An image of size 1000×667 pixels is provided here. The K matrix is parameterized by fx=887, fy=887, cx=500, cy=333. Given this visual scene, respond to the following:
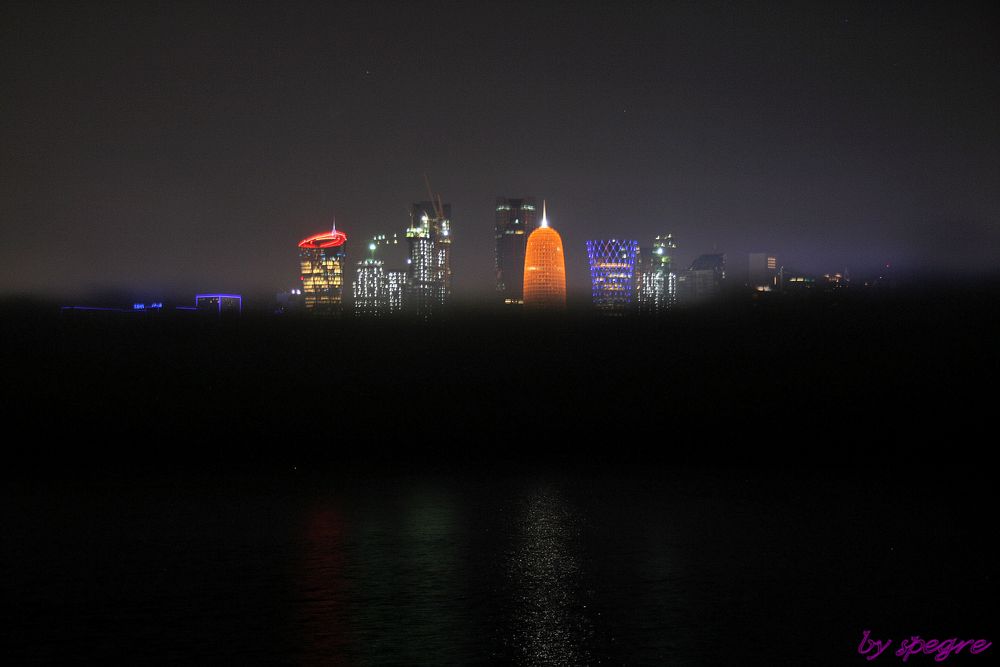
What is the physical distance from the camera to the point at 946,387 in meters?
32.3

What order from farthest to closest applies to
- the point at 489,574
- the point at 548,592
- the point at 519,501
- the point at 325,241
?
the point at 325,241 < the point at 519,501 < the point at 489,574 < the point at 548,592

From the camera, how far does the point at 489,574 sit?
11.6 m

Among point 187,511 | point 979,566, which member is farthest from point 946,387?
point 187,511

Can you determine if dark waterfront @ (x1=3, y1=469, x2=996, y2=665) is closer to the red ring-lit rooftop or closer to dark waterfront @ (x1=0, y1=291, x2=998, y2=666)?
dark waterfront @ (x1=0, y1=291, x2=998, y2=666)

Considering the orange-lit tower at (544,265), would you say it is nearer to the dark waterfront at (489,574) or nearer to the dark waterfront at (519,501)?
the dark waterfront at (519,501)

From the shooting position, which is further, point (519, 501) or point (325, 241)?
point (325, 241)

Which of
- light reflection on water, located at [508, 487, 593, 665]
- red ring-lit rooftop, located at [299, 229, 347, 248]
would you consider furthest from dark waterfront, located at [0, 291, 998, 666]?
red ring-lit rooftop, located at [299, 229, 347, 248]

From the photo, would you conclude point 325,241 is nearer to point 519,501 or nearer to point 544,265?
point 544,265

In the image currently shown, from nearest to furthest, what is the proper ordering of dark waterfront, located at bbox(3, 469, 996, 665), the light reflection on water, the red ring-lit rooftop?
the light reflection on water
dark waterfront, located at bbox(3, 469, 996, 665)
the red ring-lit rooftop

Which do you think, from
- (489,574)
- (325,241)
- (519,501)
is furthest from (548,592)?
(325,241)

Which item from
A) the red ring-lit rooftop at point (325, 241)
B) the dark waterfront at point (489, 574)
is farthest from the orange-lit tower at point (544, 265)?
the dark waterfront at point (489, 574)

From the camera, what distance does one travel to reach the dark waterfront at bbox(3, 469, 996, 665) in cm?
913

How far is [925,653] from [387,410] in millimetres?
23804

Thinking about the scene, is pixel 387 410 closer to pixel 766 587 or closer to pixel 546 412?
pixel 546 412
